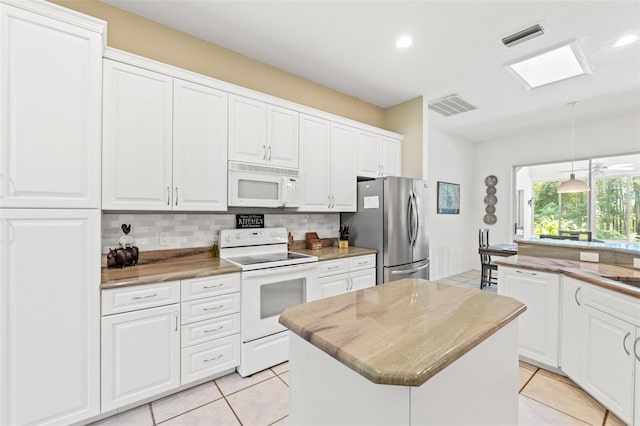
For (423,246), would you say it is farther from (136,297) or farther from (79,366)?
(79,366)

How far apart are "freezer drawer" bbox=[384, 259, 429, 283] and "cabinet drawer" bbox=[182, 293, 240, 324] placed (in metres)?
1.72

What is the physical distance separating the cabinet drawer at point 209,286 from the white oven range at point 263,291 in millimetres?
85

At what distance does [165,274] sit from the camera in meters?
2.00

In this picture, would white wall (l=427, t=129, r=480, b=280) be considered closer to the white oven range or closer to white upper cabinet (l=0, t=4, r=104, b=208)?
the white oven range

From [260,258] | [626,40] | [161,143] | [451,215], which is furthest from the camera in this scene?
[451,215]

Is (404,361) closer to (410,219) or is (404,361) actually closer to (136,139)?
(136,139)

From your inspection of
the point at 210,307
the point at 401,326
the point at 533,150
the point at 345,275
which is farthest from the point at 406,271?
the point at 533,150

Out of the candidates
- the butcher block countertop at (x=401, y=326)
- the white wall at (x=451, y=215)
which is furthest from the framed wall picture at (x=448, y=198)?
the butcher block countertop at (x=401, y=326)

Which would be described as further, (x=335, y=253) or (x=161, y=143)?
(x=335, y=253)

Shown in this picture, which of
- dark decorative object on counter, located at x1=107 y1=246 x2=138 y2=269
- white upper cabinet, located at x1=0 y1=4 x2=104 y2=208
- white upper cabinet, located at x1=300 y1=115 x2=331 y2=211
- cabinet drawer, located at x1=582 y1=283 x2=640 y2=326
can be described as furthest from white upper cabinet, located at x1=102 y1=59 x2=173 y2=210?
cabinet drawer, located at x1=582 y1=283 x2=640 y2=326

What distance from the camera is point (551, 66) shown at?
3051 millimetres

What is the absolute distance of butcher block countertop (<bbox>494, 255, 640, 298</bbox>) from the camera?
73.1 inches

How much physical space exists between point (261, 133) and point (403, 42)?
5.14 feet

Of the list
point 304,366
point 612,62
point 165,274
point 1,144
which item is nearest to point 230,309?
point 165,274
